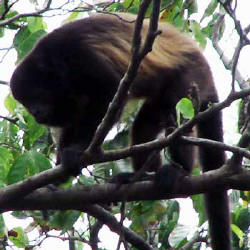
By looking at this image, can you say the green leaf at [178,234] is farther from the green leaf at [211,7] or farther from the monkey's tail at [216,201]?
the green leaf at [211,7]

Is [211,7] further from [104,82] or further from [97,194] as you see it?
[97,194]

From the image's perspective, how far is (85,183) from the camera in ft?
11.6

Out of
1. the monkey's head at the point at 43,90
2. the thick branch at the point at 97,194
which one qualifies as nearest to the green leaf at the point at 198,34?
the monkey's head at the point at 43,90

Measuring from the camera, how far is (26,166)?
135 inches

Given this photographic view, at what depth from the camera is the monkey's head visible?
4.03 meters

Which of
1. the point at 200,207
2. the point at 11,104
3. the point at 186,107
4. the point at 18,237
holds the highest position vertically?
the point at 186,107

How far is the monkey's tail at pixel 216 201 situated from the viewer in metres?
3.79

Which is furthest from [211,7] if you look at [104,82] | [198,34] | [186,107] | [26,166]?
[26,166]

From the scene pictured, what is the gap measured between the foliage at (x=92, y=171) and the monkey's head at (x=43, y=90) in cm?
10

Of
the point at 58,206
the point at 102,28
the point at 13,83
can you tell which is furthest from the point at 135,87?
the point at 58,206

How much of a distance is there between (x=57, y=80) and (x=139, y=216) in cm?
110

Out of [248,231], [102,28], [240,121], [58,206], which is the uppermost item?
[102,28]

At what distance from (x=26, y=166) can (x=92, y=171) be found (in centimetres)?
77

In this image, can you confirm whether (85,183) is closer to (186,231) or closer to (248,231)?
(186,231)
